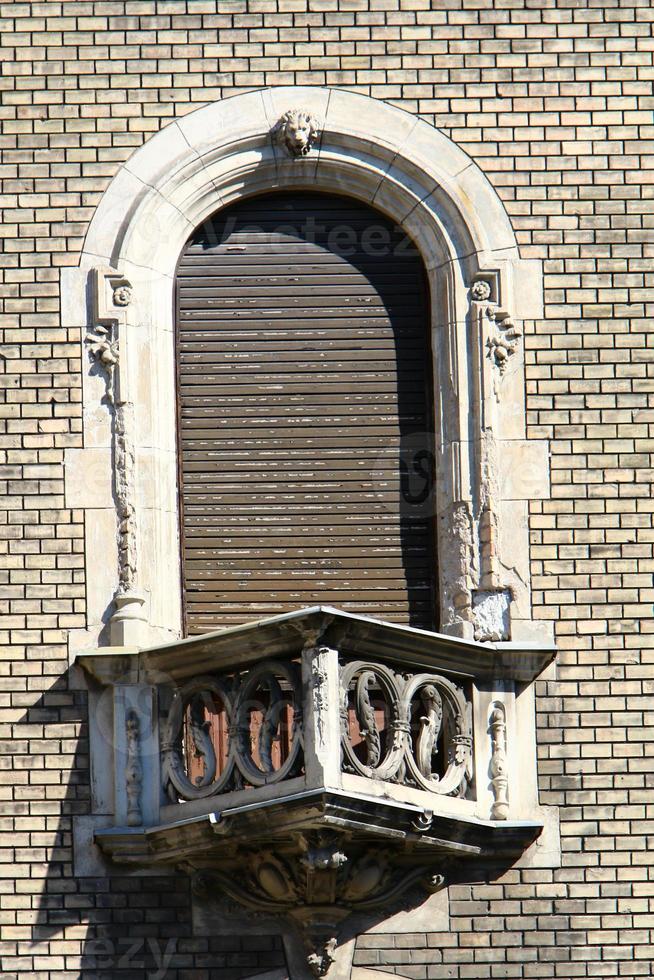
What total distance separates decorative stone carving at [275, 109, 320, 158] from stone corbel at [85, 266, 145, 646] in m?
1.48

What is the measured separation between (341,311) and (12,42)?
294cm

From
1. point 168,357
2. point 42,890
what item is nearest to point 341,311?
point 168,357

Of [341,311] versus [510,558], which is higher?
[341,311]

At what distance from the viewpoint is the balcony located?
50.0ft

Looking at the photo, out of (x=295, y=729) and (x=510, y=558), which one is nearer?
(x=295, y=729)

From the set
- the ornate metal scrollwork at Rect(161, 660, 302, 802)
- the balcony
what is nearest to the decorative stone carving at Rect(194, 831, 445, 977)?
the balcony

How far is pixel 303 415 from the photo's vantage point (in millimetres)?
16953

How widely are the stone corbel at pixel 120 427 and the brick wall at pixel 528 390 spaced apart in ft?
0.75

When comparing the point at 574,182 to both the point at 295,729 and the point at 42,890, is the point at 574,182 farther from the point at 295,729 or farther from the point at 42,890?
the point at 42,890

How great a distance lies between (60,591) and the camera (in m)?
16.3

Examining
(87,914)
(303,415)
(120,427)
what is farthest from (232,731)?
(303,415)

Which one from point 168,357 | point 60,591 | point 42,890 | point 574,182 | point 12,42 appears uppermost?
point 12,42

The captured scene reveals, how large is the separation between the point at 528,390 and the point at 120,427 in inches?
108

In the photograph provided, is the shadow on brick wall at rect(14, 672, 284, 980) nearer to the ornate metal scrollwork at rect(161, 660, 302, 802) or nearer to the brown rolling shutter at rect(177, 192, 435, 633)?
the ornate metal scrollwork at rect(161, 660, 302, 802)
